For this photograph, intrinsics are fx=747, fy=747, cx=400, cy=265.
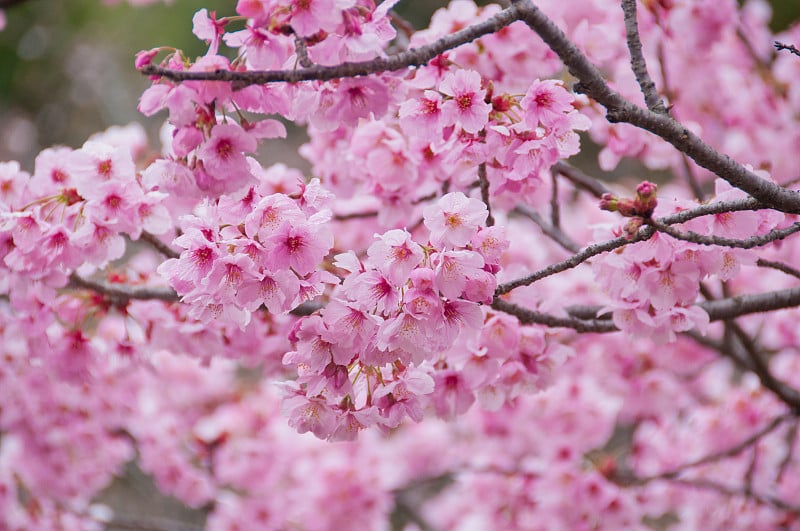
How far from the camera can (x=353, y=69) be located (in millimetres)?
1015

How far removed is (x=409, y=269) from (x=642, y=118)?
392 millimetres

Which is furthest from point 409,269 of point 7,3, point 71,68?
point 71,68

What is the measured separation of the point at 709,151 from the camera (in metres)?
1.08

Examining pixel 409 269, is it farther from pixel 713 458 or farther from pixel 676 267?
pixel 713 458

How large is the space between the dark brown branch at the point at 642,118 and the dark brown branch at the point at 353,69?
0.05 meters

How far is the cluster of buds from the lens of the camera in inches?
40.0

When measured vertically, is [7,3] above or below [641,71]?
above

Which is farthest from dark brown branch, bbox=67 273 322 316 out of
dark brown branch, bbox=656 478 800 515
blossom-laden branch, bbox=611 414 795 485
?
dark brown branch, bbox=656 478 800 515

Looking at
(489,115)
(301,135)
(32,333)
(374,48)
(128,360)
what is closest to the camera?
(374,48)

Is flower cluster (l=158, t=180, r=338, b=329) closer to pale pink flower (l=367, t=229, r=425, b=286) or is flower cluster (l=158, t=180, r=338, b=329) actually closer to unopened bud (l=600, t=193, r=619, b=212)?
pale pink flower (l=367, t=229, r=425, b=286)

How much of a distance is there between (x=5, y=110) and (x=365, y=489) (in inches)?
217

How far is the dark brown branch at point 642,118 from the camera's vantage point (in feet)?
3.44

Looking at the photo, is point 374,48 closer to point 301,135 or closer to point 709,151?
point 709,151

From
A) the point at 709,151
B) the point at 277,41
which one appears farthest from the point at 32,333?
the point at 709,151
